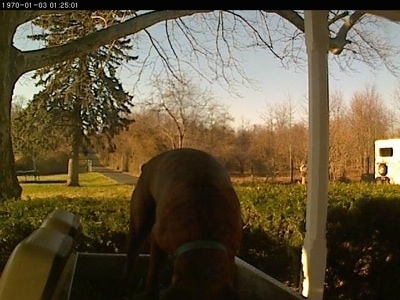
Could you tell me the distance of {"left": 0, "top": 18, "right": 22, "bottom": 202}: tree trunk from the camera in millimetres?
2832

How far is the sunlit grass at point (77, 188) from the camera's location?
Result: 8.96 feet

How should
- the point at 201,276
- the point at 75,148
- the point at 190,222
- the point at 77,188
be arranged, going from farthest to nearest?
1. the point at 77,188
2. the point at 75,148
3. the point at 190,222
4. the point at 201,276

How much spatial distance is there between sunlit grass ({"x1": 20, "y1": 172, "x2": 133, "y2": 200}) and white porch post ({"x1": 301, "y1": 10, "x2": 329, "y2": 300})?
118 cm

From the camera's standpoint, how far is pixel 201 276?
1.33 m

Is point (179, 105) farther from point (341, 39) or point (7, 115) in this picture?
point (341, 39)

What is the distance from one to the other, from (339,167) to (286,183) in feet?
1.20

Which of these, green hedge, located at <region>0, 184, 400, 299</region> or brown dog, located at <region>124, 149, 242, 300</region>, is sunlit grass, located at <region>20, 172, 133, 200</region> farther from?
brown dog, located at <region>124, 149, 242, 300</region>

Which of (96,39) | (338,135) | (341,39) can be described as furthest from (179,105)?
(341,39)

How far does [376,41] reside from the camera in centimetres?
322

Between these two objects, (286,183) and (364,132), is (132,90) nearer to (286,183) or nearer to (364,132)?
(286,183)

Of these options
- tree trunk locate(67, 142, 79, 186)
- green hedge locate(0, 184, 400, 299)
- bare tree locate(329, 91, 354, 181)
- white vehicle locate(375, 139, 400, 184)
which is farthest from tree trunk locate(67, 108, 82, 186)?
white vehicle locate(375, 139, 400, 184)

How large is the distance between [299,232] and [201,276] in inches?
64.6

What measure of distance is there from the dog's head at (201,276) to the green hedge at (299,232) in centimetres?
138

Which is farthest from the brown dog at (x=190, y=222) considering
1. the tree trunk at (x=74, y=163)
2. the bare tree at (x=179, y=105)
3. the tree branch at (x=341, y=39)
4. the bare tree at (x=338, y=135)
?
the tree branch at (x=341, y=39)
